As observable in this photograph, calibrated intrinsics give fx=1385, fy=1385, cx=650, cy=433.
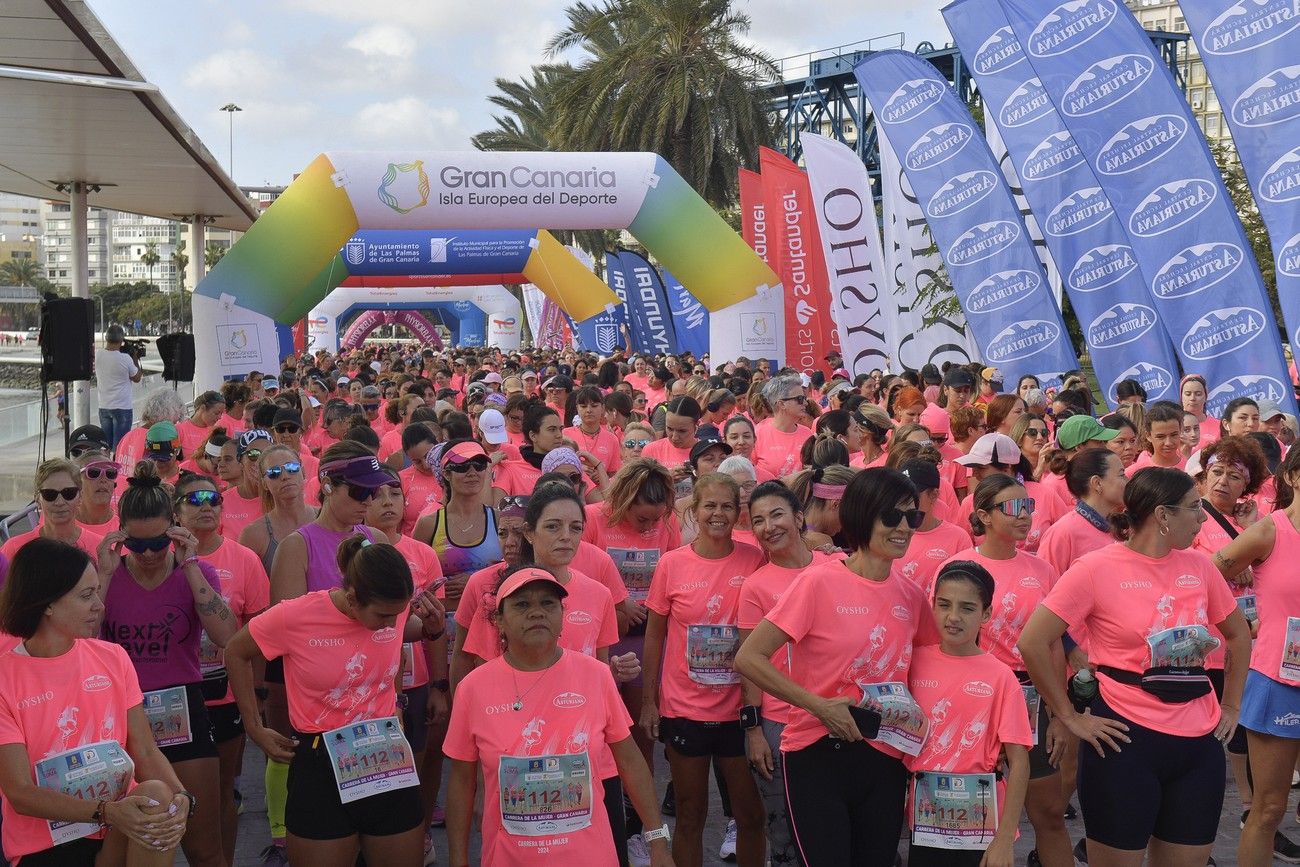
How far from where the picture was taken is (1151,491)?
4457 millimetres

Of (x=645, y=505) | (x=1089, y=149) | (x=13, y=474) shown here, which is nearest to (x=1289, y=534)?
(x=645, y=505)

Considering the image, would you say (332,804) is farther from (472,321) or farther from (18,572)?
(472,321)

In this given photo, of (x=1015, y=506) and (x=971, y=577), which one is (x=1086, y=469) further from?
(x=971, y=577)

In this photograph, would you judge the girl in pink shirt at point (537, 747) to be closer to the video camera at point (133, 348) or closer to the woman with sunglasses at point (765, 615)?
the woman with sunglasses at point (765, 615)

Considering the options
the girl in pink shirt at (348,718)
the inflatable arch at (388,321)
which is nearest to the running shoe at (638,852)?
the girl in pink shirt at (348,718)

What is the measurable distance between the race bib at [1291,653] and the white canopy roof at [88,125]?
679 centimetres

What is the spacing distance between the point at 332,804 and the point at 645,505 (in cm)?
192

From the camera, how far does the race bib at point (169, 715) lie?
4.69 m

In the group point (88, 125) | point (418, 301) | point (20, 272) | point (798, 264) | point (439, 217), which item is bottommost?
point (798, 264)

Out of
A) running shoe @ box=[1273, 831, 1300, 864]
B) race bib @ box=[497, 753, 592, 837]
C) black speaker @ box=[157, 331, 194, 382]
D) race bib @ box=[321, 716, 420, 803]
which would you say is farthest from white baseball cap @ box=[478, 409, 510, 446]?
black speaker @ box=[157, 331, 194, 382]

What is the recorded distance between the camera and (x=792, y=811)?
431cm

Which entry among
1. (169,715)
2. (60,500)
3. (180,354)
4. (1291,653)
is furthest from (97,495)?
(180,354)

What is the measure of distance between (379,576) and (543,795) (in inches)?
34.2

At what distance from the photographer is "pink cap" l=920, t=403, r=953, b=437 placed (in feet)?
32.7
